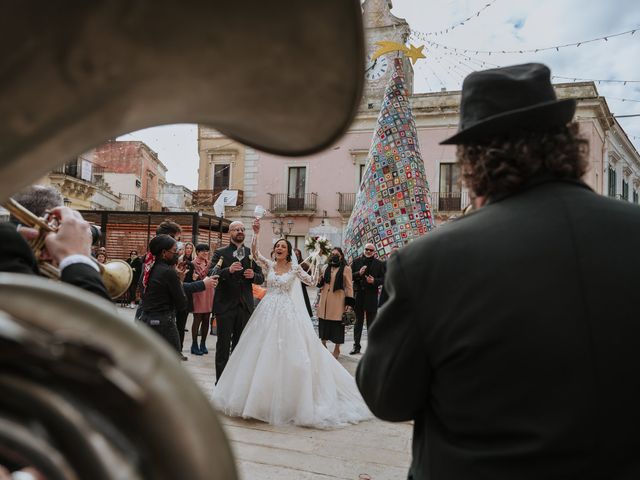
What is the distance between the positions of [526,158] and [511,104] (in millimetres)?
113

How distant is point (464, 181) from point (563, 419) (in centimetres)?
51

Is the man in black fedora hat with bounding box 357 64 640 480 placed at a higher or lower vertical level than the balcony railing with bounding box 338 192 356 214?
lower

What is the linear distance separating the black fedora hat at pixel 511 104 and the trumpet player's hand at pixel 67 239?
897mm

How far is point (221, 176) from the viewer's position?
2281 centimetres

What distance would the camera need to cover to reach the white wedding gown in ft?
12.3

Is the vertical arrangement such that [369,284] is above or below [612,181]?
below

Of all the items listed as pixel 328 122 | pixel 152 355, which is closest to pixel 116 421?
pixel 152 355

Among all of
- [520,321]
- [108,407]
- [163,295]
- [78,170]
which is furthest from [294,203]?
[108,407]

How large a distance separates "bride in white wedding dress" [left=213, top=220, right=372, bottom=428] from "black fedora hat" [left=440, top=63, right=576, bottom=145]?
9.70ft

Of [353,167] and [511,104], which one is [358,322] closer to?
[511,104]

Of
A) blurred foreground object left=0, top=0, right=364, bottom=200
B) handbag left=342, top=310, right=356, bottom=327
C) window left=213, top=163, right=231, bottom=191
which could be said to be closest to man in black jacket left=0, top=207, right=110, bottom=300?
blurred foreground object left=0, top=0, right=364, bottom=200

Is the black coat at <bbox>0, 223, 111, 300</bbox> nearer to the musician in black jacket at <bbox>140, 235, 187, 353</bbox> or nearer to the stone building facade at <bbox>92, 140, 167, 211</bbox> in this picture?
the musician in black jacket at <bbox>140, 235, 187, 353</bbox>

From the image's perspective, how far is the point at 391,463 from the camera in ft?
9.75

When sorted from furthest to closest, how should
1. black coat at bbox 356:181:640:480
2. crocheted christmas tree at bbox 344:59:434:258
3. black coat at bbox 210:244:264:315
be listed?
crocheted christmas tree at bbox 344:59:434:258 < black coat at bbox 210:244:264:315 < black coat at bbox 356:181:640:480
